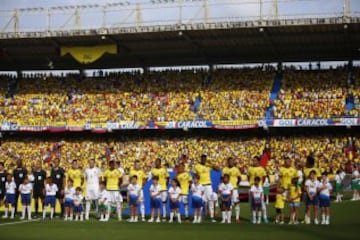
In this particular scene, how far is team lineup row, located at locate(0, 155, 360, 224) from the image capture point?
2008cm

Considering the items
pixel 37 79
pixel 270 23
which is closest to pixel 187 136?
pixel 270 23

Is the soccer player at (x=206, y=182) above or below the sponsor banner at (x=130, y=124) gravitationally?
below

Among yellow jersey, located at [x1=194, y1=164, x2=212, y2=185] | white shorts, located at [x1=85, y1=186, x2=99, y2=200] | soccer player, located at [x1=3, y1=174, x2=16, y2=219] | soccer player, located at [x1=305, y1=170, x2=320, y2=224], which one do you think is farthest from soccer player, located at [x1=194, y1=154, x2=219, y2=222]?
soccer player, located at [x1=3, y1=174, x2=16, y2=219]

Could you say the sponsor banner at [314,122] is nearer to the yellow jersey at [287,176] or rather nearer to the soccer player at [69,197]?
the yellow jersey at [287,176]

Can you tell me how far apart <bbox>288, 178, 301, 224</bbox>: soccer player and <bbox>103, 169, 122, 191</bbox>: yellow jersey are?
228 inches

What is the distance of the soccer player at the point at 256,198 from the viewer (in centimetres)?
2000

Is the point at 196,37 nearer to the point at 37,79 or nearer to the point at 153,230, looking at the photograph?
the point at 37,79

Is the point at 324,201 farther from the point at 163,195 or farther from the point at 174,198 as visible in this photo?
the point at 163,195

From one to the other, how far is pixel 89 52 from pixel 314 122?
14954mm

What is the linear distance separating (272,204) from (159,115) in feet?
47.7

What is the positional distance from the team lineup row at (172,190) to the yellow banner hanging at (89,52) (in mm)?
18432

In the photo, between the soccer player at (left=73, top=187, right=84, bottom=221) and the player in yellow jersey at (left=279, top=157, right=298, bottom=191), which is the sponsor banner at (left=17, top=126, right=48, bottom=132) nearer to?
the soccer player at (left=73, top=187, right=84, bottom=221)

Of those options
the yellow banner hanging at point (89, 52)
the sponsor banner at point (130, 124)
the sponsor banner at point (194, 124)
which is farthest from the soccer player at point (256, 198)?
the yellow banner hanging at point (89, 52)

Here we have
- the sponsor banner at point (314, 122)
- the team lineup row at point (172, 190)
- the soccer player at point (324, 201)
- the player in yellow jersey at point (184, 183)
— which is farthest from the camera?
the sponsor banner at point (314, 122)
